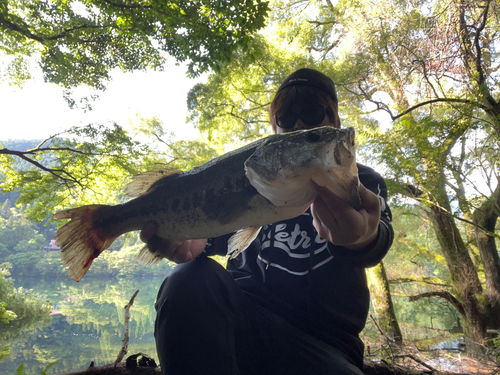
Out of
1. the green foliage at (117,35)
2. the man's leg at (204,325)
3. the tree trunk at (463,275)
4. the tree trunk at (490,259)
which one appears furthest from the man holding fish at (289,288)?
the tree trunk at (490,259)

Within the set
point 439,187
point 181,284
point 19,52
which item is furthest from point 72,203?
point 439,187

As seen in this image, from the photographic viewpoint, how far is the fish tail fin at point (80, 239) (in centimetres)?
190

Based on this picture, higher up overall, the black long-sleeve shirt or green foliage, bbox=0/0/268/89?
green foliage, bbox=0/0/268/89

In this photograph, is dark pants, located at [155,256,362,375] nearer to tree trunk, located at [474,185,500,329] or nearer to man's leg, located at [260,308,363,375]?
man's leg, located at [260,308,363,375]

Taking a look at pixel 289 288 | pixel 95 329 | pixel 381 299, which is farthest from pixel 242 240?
pixel 95 329

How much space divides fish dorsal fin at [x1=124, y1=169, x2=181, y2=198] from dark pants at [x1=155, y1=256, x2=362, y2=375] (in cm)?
75

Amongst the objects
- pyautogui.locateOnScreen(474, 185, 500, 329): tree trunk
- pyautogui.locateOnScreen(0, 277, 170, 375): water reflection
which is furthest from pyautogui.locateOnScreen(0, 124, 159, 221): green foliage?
pyautogui.locateOnScreen(474, 185, 500, 329): tree trunk

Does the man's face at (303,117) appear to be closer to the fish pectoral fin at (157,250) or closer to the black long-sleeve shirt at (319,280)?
the black long-sleeve shirt at (319,280)

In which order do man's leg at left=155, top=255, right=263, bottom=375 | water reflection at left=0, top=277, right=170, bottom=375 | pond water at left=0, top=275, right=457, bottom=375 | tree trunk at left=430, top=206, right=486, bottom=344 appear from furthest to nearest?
water reflection at left=0, top=277, right=170, bottom=375
pond water at left=0, top=275, right=457, bottom=375
tree trunk at left=430, top=206, right=486, bottom=344
man's leg at left=155, top=255, right=263, bottom=375

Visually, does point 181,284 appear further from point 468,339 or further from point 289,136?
point 468,339

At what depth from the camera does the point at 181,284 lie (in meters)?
1.51

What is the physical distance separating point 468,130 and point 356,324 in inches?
281

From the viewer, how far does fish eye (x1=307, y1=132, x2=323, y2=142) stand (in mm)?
1417

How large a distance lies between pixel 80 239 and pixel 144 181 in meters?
0.62
